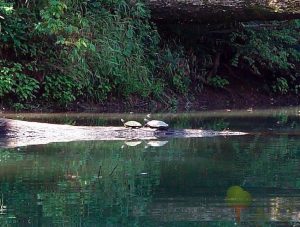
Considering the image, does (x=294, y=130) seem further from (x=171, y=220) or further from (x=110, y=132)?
(x=171, y=220)

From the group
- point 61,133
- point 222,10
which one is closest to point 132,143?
point 61,133

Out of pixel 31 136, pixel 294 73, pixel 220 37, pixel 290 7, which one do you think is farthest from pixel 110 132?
pixel 294 73

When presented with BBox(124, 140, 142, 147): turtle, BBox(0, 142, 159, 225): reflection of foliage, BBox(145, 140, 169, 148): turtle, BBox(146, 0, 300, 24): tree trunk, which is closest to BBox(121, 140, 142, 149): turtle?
BBox(124, 140, 142, 147): turtle

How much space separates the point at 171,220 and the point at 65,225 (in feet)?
2.27

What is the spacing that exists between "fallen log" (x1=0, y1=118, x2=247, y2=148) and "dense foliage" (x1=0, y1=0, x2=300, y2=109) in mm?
3794

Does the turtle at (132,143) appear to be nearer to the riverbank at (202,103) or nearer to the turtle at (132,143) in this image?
the turtle at (132,143)

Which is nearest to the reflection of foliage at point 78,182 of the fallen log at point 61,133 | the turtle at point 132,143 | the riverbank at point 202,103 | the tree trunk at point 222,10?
the turtle at point 132,143

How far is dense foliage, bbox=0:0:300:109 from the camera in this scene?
44.0 feet

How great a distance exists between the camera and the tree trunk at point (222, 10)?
1461cm

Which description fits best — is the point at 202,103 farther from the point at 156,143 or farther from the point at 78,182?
the point at 78,182

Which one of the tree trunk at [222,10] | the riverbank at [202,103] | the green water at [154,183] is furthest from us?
the tree trunk at [222,10]

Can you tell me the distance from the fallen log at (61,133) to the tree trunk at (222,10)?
18.3ft

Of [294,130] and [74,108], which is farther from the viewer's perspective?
[74,108]

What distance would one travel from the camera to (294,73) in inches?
794
